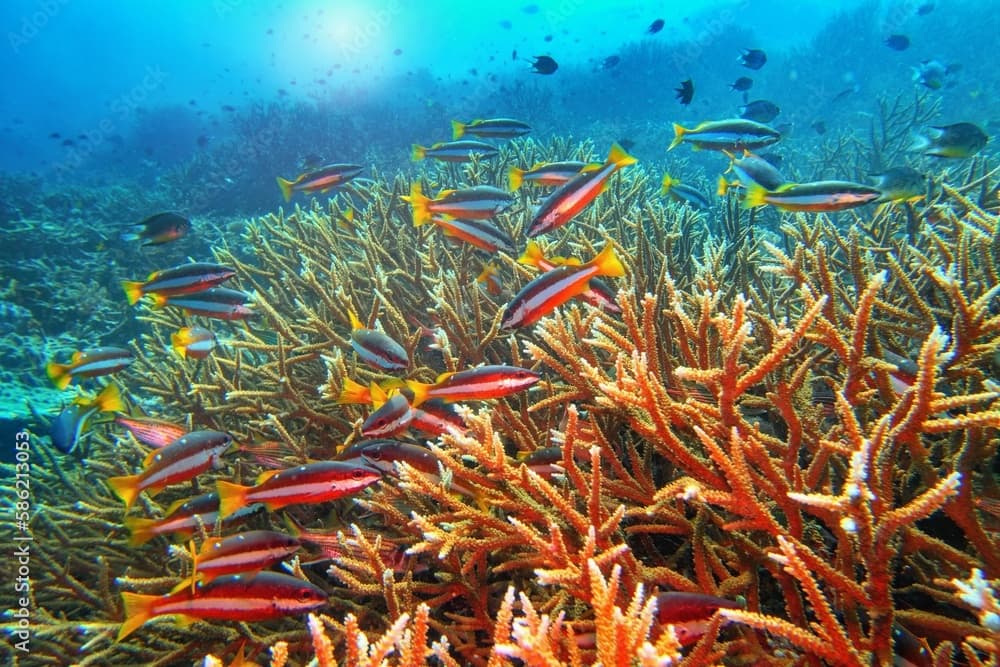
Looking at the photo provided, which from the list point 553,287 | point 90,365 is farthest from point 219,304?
point 553,287

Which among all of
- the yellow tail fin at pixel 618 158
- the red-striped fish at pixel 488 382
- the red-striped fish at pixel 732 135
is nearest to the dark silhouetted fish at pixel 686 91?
the red-striped fish at pixel 732 135

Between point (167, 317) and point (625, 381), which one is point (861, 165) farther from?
point (167, 317)

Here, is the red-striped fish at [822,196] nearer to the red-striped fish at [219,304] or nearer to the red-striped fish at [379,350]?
the red-striped fish at [379,350]

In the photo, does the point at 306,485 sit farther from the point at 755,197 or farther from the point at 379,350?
the point at 755,197

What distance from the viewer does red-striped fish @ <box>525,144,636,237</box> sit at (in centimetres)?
285

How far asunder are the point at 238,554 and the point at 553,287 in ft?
5.86

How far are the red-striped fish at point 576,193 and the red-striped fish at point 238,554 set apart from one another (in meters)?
2.06

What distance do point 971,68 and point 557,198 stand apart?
98.2 feet

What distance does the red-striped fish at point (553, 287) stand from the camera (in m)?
2.39

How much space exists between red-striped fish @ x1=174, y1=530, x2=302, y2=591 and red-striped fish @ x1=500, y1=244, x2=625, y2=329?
1.37 m

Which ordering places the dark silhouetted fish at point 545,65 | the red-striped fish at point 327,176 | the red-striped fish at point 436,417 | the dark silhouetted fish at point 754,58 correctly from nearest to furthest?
the red-striped fish at point 436,417 → the red-striped fish at point 327,176 → the dark silhouetted fish at point 545,65 → the dark silhouetted fish at point 754,58

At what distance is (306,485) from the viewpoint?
81.4 inches

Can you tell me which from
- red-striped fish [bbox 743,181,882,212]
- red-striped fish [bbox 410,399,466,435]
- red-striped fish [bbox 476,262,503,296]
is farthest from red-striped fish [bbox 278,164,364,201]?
Result: red-striped fish [bbox 743,181,882,212]

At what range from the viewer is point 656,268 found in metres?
3.58
